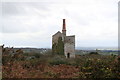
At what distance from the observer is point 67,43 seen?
3109 cm

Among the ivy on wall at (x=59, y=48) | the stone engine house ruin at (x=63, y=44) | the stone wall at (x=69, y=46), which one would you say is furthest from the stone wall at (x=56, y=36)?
the stone wall at (x=69, y=46)

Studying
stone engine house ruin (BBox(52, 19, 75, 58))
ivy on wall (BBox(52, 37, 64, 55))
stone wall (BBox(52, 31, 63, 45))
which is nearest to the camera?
ivy on wall (BBox(52, 37, 64, 55))

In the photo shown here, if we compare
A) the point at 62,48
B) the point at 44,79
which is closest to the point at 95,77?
the point at 44,79

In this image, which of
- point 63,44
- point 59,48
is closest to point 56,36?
point 63,44

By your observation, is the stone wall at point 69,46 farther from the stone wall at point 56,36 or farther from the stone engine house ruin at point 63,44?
the stone wall at point 56,36

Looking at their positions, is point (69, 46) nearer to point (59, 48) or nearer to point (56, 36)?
point (59, 48)

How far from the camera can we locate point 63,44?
101 ft

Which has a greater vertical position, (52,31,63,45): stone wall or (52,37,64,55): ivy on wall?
(52,31,63,45): stone wall

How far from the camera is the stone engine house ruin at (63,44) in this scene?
30.8 meters

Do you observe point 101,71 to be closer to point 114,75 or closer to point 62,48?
point 114,75

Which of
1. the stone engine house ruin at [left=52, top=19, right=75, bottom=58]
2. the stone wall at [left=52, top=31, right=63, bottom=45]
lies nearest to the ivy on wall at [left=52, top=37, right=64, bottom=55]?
the stone engine house ruin at [left=52, top=19, right=75, bottom=58]

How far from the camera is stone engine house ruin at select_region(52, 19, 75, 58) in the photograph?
30.8 m

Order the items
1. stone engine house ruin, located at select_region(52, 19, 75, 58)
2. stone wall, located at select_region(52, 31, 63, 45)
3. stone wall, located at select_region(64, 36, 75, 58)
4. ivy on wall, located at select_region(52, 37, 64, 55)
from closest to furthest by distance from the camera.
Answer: ivy on wall, located at select_region(52, 37, 64, 55) → stone engine house ruin, located at select_region(52, 19, 75, 58) → stone wall, located at select_region(64, 36, 75, 58) → stone wall, located at select_region(52, 31, 63, 45)

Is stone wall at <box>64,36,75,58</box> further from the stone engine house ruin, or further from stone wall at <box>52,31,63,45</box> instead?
stone wall at <box>52,31,63,45</box>
